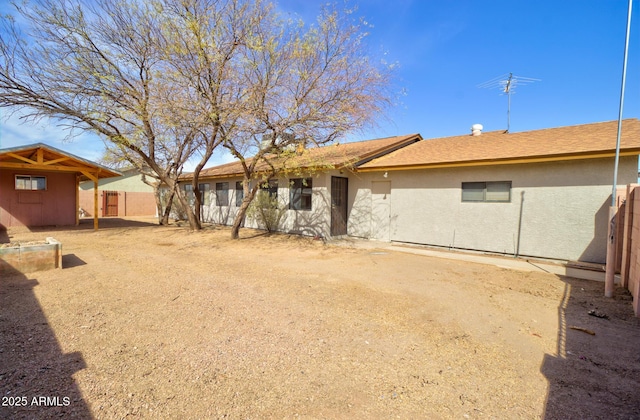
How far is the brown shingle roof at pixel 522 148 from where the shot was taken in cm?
718

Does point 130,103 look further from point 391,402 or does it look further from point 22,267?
point 391,402

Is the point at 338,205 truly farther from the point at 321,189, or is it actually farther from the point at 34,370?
the point at 34,370

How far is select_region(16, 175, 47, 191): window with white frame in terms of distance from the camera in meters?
12.8

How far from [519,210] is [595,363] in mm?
6187

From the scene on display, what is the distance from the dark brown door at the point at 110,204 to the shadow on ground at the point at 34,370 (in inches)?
886

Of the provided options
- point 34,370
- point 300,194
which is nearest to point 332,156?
point 300,194

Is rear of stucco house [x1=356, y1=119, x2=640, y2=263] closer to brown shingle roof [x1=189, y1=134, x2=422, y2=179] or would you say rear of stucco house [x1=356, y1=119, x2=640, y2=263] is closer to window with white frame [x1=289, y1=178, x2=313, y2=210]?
brown shingle roof [x1=189, y1=134, x2=422, y2=179]

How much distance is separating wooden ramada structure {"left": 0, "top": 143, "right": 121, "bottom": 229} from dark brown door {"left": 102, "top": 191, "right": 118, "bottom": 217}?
9462 mm

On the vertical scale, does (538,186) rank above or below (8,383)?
above

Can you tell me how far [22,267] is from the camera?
18.2 feet

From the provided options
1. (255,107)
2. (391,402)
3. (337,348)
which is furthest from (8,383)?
(255,107)

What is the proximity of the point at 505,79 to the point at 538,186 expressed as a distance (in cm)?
864

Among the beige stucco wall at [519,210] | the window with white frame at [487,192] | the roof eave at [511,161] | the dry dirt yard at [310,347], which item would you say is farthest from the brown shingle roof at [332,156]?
the dry dirt yard at [310,347]

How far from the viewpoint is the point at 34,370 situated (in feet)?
8.39
